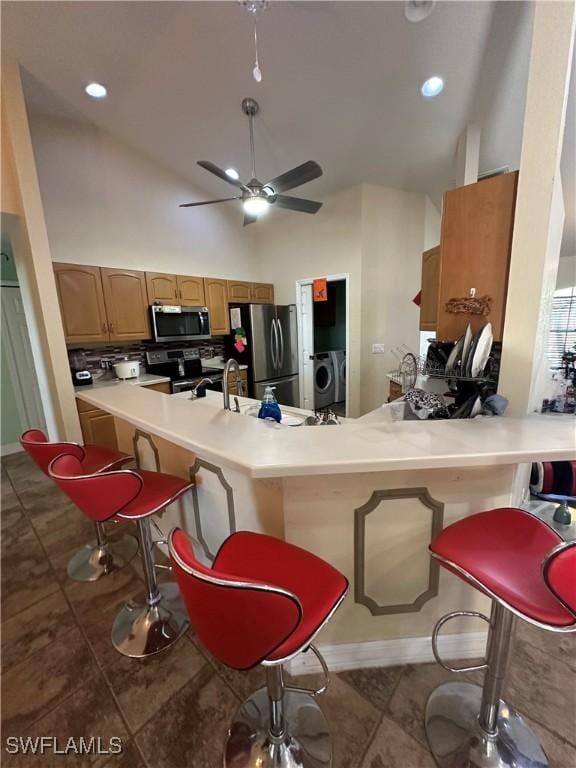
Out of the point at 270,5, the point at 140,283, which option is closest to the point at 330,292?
the point at 140,283

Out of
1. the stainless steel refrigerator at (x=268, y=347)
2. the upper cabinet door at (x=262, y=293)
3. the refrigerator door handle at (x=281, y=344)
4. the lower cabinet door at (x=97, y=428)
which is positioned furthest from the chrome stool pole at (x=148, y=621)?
the upper cabinet door at (x=262, y=293)

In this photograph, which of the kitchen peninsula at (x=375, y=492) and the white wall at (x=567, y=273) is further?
the white wall at (x=567, y=273)

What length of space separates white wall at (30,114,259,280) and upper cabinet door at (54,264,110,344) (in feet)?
1.33

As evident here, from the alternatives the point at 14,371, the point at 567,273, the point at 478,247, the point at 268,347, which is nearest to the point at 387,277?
the point at 268,347

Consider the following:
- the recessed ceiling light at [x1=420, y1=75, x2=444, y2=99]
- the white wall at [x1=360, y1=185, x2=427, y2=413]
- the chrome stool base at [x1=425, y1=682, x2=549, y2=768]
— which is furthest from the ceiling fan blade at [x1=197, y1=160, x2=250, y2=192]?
the chrome stool base at [x1=425, y1=682, x2=549, y2=768]

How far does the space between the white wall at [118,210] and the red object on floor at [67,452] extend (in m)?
2.55

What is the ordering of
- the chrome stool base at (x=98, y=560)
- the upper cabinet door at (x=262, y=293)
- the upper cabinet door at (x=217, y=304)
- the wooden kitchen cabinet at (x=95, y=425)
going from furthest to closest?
the upper cabinet door at (x=262, y=293), the upper cabinet door at (x=217, y=304), the wooden kitchen cabinet at (x=95, y=425), the chrome stool base at (x=98, y=560)

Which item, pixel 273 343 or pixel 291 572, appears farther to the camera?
pixel 273 343

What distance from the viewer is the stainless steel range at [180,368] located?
394 centimetres

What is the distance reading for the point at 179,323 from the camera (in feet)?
13.0

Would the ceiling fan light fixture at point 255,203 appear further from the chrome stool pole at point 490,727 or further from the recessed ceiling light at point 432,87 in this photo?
Answer: the chrome stool pole at point 490,727

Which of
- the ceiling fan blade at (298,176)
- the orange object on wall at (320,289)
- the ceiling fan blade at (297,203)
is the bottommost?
the orange object on wall at (320,289)

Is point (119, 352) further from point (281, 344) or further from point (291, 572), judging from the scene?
point (291, 572)

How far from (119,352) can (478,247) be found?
3.88 m
